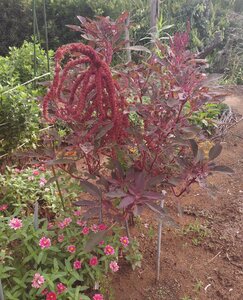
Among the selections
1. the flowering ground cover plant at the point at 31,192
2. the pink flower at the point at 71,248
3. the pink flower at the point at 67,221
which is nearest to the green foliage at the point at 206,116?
the flowering ground cover plant at the point at 31,192

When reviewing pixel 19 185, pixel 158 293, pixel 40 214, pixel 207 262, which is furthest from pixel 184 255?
pixel 19 185

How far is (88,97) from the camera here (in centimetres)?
136

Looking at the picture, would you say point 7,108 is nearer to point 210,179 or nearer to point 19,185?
point 19,185

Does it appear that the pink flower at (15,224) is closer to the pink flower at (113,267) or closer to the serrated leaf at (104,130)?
the pink flower at (113,267)

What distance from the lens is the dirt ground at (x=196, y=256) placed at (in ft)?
5.83

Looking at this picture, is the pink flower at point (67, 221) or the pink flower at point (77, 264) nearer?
the pink flower at point (77, 264)

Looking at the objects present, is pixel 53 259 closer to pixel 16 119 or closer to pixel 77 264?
pixel 77 264

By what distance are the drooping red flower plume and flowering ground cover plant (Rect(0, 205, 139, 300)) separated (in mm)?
426

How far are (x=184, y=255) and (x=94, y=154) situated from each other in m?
0.96

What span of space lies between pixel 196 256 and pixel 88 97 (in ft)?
3.83

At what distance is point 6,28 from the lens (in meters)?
5.31

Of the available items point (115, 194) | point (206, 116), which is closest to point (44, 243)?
point (115, 194)

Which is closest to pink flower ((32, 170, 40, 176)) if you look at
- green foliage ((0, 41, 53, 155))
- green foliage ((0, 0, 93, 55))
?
green foliage ((0, 41, 53, 155))

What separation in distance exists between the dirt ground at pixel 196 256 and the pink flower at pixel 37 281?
1.57 feet
